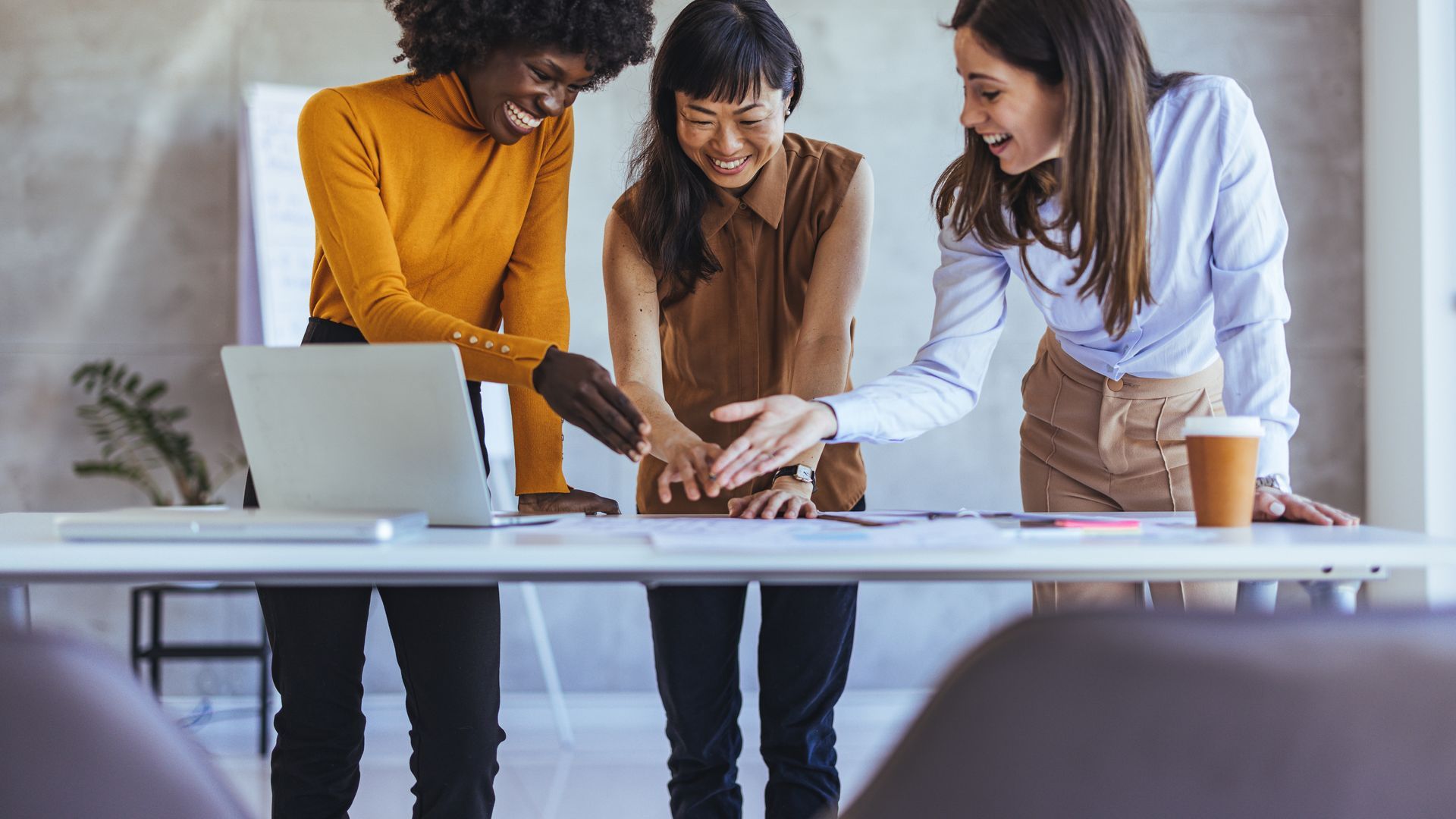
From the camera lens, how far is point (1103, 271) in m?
1.48

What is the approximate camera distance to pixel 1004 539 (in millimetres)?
1017

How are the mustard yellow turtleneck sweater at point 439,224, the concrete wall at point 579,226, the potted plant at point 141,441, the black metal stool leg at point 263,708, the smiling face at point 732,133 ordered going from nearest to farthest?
1. the mustard yellow turtleneck sweater at point 439,224
2. the smiling face at point 732,133
3. the black metal stool leg at point 263,708
4. the potted plant at point 141,441
5. the concrete wall at point 579,226

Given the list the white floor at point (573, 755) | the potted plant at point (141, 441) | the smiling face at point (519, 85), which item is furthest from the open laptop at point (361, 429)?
the potted plant at point (141, 441)

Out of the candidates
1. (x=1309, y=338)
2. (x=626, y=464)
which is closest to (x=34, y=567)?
(x=626, y=464)

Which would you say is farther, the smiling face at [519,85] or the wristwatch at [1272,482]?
the smiling face at [519,85]

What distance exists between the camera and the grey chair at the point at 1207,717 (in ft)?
1.48

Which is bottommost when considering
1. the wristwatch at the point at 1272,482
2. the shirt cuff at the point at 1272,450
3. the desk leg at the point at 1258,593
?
the desk leg at the point at 1258,593

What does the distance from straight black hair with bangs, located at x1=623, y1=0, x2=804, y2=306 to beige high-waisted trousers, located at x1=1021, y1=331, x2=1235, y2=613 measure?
61 cm

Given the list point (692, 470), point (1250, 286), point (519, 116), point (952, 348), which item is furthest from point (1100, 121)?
point (519, 116)

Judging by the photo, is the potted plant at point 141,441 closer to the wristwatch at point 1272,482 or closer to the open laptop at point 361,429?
Answer: the open laptop at point 361,429

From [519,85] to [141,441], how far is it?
7.60ft

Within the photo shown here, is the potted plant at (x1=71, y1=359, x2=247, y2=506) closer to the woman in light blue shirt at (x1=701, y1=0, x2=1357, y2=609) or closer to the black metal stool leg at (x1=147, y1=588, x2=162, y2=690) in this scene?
the black metal stool leg at (x1=147, y1=588, x2=162, y2=690)

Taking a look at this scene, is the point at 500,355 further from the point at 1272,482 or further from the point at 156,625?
the point at 156,625

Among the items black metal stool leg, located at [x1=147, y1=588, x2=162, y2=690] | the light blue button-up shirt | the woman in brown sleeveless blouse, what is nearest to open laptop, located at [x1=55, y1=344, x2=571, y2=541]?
the woman in brown sleeveless blouse
